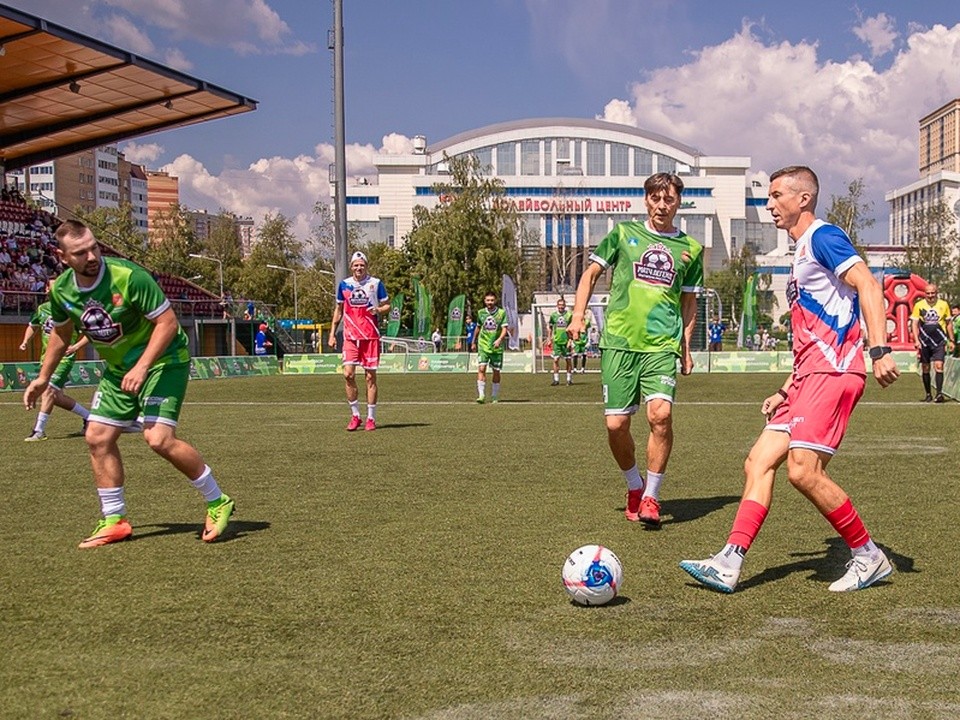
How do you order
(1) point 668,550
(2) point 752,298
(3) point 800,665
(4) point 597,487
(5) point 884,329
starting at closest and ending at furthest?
1. (3) point 800,665
2. (5) point 884,329
3. (1) point 668,550
4. (4) point 597,487
5. (2) point 752,298

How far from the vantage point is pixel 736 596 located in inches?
201

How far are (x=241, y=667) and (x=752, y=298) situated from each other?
154 feet

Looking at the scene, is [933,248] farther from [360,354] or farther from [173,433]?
[173,433]

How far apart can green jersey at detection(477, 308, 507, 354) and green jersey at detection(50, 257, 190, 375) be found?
46.9 ft

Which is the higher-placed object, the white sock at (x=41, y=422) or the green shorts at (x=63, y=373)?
the green shorts at (x=63, y=373)

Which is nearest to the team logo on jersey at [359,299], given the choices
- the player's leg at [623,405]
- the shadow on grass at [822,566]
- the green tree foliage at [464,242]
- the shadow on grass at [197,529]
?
the shadow on grass at [197,529]

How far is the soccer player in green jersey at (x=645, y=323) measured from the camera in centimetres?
723

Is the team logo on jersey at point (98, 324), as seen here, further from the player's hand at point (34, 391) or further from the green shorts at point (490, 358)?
the green shorts at point (490, 358)

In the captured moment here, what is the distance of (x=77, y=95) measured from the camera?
36.7 meters

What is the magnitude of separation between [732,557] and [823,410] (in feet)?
2.70

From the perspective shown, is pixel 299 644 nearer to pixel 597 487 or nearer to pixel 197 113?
pixel 597 487

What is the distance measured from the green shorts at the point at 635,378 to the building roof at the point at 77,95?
2605 centimetres

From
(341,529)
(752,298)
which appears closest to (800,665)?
(341,529)

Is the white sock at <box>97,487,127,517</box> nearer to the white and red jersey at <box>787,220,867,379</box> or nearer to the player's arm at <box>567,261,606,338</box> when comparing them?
the player's arm at <box>567,261,606,338</box>
